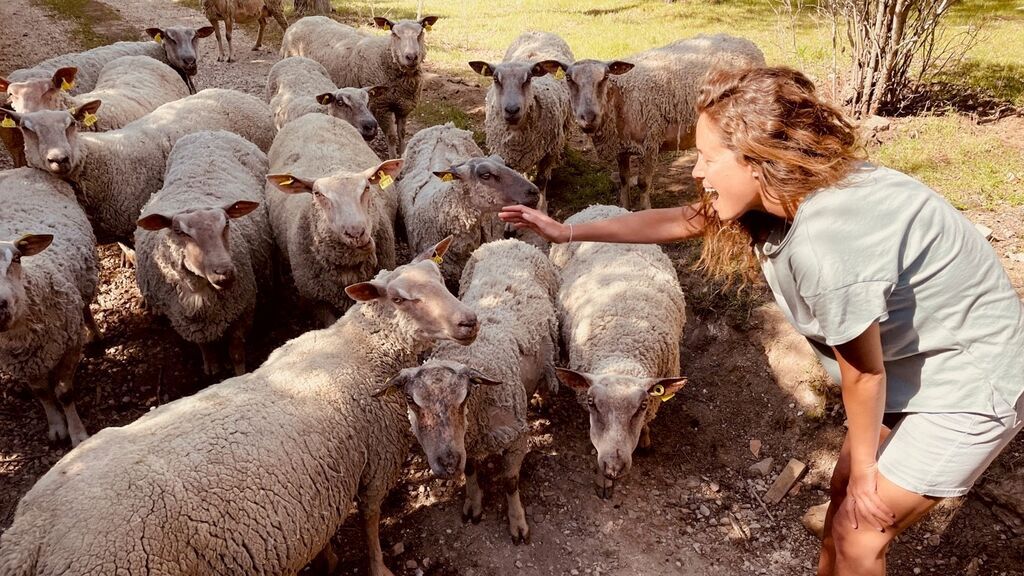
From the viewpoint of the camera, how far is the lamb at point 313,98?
7461 mm

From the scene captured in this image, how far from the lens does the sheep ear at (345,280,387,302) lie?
144 inches

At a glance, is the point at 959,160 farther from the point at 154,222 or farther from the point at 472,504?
the point at 154,222

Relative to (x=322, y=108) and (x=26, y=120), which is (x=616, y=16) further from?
(x=26, y=120)

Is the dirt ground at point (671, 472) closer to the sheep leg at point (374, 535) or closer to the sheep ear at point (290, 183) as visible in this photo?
the sheep leg at point (374, 535)

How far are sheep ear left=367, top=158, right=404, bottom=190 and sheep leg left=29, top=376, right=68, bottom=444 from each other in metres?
2.68

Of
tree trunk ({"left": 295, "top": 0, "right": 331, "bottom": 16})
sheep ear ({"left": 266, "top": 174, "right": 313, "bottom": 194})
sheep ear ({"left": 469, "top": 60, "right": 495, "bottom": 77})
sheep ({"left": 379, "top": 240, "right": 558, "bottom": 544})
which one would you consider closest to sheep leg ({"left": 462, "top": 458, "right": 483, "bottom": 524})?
sheep ({"left": 379, "top": 240, "right": 558, "bottom": 544})

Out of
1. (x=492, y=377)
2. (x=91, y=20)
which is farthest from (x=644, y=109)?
(x=91, y=20)

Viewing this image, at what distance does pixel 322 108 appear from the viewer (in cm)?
766

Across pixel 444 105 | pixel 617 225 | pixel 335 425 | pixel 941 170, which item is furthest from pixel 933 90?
pixel 335 425

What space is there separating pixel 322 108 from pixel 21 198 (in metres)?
3.29

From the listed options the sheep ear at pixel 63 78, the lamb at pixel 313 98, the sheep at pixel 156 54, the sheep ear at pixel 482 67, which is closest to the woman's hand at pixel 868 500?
the sheep ear at pixel 482 67

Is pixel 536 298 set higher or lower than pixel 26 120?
lower

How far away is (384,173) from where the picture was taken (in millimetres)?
5195

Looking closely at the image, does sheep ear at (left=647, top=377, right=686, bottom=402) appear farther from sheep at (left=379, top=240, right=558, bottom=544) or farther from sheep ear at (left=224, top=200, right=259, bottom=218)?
sheep ear at (left=224, top=200, right=259, bottom=218)
